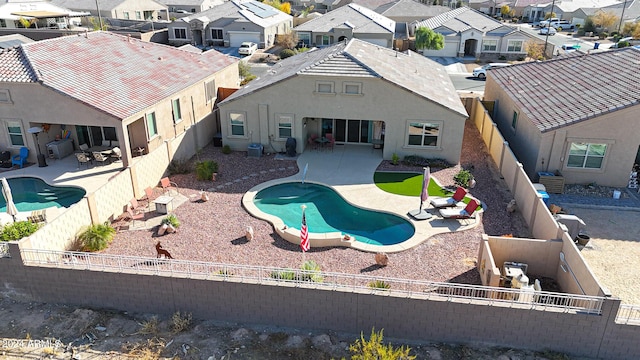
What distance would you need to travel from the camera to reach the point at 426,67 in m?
33.7

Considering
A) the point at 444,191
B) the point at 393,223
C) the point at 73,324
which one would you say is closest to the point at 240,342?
the point at 73,324

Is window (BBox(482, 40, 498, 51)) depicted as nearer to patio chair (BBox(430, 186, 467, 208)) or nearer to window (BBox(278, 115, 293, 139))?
window (BBox(278, 115, 293, 139))

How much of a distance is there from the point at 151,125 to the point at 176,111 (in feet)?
8.61

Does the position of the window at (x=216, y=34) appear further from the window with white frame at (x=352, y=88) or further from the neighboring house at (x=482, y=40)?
the window with white frame at (x=352, y=88)

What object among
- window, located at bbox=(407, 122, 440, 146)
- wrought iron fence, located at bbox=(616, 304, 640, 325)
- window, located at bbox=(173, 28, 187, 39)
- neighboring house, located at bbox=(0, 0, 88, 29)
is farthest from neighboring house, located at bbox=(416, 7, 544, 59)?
wrought iron fence, located at bbox=(616, 304, 640, 325)

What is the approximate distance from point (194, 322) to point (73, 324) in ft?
12.3

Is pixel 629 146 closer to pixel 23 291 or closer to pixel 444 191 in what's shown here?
pixel 444 191

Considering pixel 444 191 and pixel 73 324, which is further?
pixel 444 191

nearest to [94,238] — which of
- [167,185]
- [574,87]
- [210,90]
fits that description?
[167,185]

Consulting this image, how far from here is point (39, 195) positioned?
72.4 feet

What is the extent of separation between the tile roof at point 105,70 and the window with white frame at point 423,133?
13.7 meters

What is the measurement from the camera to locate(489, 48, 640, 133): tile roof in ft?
74.2

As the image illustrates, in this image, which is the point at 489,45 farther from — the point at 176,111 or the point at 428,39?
the point at 176,111

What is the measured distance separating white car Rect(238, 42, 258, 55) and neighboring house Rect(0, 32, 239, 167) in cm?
2890
